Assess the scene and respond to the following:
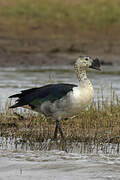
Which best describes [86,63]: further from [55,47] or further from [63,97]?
[55,47]

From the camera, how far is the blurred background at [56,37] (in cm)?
1756

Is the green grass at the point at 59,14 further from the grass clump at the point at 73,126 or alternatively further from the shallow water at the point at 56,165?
the shallow water at the point at 56,165

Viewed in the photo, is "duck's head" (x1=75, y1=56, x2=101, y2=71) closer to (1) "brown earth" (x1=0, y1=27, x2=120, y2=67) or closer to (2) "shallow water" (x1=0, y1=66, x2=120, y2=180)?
(2) "shallow water" (x1=0, y1=66, x2=120, y2=180)

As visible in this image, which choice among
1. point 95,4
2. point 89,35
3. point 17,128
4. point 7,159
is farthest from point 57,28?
point 7,159

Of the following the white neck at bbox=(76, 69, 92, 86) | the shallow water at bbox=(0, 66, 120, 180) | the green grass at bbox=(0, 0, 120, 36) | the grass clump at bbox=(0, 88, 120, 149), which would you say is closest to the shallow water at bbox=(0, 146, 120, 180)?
the shallow water at bbox=(0, 66, 120, 180)

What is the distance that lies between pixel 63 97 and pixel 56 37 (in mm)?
13593

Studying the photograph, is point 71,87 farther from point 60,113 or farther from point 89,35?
point 89,35

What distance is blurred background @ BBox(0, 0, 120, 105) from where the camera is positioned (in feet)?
57.6

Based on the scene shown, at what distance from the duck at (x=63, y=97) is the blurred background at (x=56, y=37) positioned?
685 centimetres

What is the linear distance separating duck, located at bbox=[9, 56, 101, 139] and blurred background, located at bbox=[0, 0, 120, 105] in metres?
6.85

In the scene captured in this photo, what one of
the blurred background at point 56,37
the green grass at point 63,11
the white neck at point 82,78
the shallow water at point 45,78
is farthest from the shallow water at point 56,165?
the green grass at point 63,11

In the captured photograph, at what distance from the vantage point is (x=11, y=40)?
2070 cm

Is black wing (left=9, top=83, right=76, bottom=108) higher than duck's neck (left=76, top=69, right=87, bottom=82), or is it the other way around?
duck's neck (left=76, top=69, right=87, bottom=82)

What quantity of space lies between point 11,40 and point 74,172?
1408 centimetres
